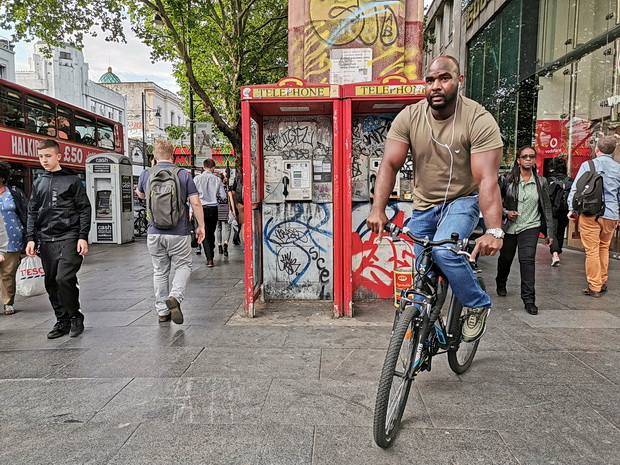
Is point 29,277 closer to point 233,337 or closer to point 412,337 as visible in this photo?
point 233,337

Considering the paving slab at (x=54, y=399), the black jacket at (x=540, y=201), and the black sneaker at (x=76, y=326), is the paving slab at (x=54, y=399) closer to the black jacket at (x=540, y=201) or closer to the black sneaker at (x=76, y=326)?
the black sneaker at (x=76, y=326)

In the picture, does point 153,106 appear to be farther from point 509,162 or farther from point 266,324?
point 266,324

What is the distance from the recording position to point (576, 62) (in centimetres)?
1142

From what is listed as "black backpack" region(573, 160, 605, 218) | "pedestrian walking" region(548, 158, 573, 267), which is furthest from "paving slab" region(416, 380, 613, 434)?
"pedestrian walking" region(548, 158, 573, 267)

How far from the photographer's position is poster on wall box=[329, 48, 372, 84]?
240 inches

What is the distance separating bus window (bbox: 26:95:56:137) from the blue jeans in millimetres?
11811

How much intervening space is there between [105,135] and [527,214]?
1502 cm

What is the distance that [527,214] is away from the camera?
5383 mm

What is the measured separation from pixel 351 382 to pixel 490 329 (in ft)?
6.43

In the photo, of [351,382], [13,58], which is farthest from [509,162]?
[13,58]

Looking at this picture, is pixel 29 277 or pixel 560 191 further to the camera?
pixel 560 191

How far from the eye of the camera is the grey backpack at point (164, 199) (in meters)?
4.68

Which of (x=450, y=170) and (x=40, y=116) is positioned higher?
(x=40, y=116)

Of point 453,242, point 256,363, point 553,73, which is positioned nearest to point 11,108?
point 256,363
